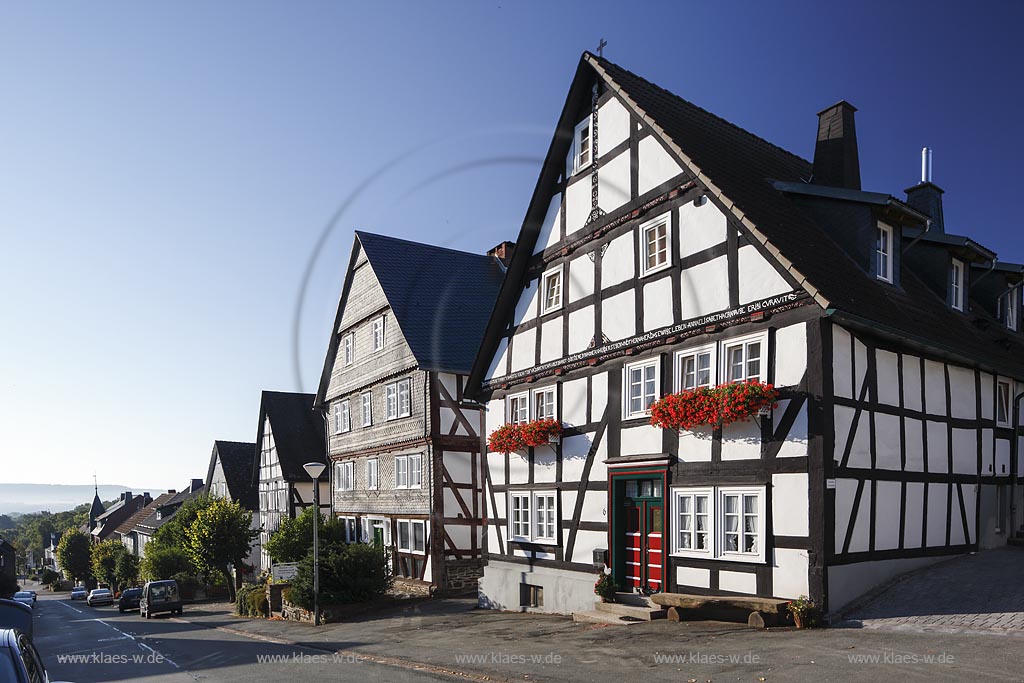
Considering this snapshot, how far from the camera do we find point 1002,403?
18.7 metres

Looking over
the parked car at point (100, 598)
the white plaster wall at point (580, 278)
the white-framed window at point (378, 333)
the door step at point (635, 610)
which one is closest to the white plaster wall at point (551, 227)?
the white plaster wall at point (580, 278)

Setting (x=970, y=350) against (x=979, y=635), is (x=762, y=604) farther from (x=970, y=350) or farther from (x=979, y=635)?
(x=970, y=350)

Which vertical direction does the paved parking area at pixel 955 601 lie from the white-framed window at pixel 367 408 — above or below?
below

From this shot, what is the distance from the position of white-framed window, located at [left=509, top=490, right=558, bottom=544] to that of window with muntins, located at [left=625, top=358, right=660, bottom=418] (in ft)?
12.8

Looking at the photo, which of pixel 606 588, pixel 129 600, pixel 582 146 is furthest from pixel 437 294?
pixel 129 600

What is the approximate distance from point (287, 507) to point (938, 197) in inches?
1323

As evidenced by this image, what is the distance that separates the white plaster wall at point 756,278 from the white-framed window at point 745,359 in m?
0.79

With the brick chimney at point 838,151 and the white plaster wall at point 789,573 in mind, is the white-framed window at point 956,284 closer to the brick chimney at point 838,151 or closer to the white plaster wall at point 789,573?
the brick chimney at point 838,151

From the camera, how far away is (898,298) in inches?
653

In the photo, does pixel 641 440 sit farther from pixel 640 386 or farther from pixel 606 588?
pixel 606 588

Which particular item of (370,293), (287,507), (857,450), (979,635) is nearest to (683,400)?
(857,450)

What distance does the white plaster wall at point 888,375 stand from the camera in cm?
1538

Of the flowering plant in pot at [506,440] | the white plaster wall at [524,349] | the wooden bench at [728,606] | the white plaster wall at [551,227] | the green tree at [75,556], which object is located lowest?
the green tree at [75,556]

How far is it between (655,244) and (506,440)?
6.93 m
